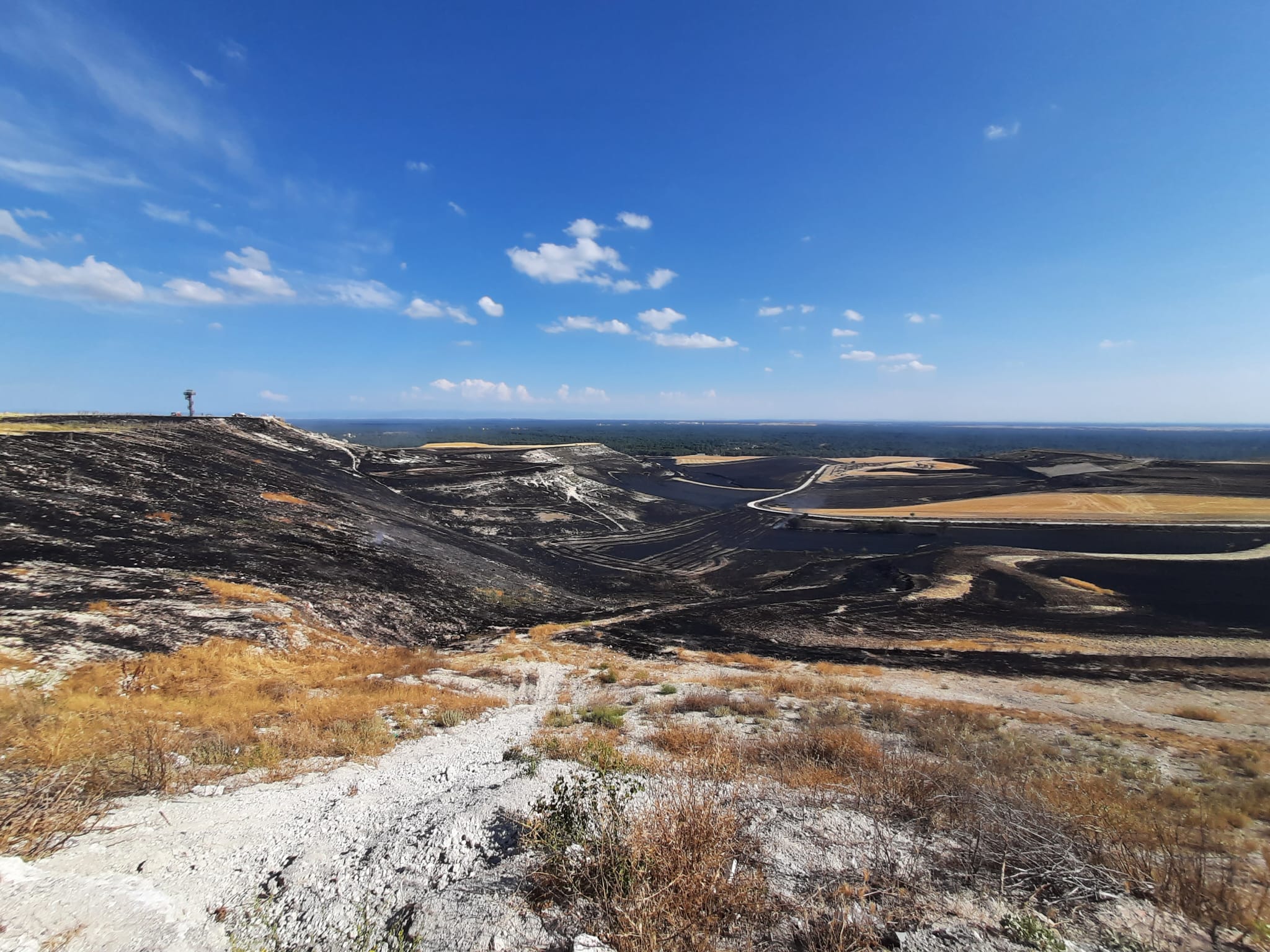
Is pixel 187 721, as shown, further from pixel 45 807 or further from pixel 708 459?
pixel 708 459

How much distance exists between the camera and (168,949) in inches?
136

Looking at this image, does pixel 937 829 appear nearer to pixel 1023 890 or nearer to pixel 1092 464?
pixel 1023 890

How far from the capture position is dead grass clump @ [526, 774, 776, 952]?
3484mm

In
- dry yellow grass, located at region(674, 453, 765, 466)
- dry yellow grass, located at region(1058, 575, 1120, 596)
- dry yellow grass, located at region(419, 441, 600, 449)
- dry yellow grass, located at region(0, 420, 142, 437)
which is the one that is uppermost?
dry yellow grass, located at region(0, 420, 142, 437)

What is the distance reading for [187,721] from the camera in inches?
325

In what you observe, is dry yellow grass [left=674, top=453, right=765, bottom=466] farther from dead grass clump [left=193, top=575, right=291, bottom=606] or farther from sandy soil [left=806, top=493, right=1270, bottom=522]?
dead grass clump [left=193, top=575, right=291, bottom=606]

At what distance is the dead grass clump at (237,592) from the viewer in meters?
14.6

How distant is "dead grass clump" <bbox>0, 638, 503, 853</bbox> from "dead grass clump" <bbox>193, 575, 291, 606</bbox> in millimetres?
2872

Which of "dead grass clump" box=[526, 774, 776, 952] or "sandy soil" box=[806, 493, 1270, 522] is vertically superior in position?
"dead grass clump" box=[526, 774, 776, 952]

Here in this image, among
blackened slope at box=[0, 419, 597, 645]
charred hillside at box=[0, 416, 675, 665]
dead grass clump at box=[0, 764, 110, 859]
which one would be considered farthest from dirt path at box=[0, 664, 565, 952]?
blackened slope at box=[0, 419, 597, 645]

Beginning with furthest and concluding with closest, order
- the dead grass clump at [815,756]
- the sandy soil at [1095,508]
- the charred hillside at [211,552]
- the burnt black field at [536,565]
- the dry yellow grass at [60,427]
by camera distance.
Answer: the sandy soil at [1095,508], the dry yellow grass at [60,427], the burnt black field at [536,565], the charred hillside at [211,552], the dead grass clump at [815,756]

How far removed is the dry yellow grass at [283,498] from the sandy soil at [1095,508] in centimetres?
4519

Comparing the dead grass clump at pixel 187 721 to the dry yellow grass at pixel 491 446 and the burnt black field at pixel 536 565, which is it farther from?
the dry yellow grass at pixel 491 446

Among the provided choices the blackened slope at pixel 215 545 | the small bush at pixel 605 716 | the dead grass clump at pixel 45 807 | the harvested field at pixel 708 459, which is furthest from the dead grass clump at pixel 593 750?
the harvested field at pixel 708 459
